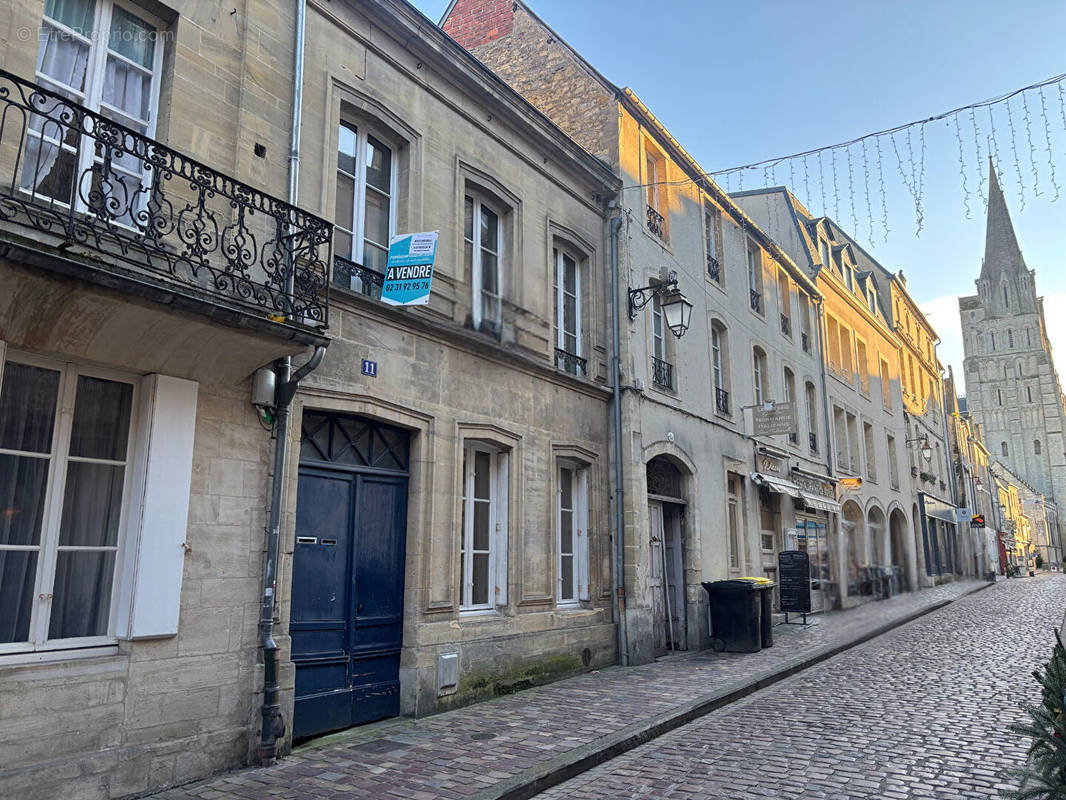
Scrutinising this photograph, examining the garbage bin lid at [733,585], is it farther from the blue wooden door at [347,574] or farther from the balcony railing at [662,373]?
the blue wooden door at [347,574]

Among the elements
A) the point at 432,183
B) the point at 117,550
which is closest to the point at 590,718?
the point at 117,550

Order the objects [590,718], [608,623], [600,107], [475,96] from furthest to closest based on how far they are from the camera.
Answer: [600,107] → [608,623] → [475,96] → [590,718]

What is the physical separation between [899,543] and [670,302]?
1924 centimetres

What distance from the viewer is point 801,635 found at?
13641 mm

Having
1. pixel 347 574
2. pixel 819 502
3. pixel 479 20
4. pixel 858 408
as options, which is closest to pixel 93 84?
pixel 347 574

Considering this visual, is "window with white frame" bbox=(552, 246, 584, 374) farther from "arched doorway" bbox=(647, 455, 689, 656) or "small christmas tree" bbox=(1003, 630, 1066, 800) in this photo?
"small christmas tree" bbox=(1003, 630, 1066, 800)

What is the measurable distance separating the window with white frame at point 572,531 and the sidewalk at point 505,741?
1.08 metres

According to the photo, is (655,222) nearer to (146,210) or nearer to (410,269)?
(410,269)

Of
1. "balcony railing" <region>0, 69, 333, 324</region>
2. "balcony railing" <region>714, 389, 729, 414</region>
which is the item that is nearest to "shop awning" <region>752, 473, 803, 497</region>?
"balcony railing" <region>714, 389, 729, 414</region>

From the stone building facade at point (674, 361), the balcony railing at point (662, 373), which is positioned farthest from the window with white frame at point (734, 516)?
the balcony railing at point (662, 373)

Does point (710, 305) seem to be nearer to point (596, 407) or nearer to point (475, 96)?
point (596, 407)

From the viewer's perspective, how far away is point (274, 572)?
5973mm

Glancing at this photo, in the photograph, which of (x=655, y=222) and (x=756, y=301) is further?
(x=756, y=301)

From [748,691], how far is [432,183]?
657cm
